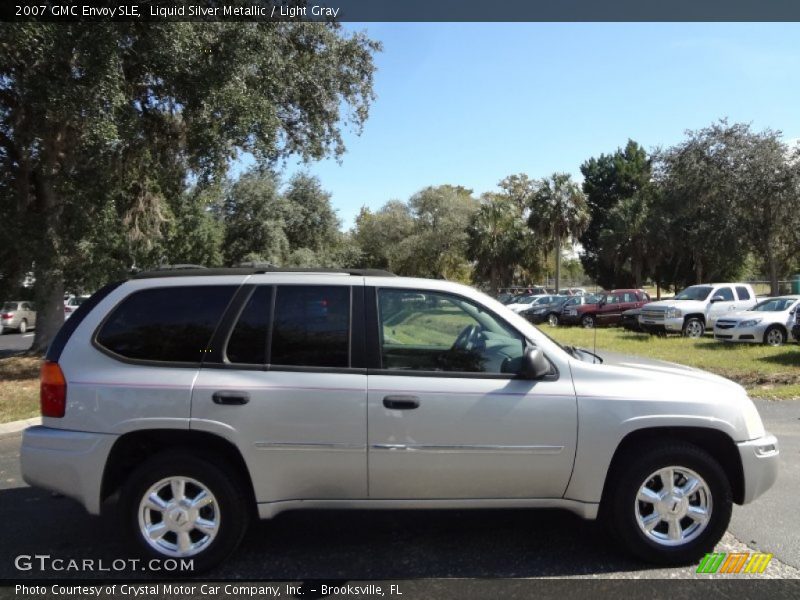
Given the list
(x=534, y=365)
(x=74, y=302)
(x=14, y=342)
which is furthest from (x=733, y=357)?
(x=14, y=342)

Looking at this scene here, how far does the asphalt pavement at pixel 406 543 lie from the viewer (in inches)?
142

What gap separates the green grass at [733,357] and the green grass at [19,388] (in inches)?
315

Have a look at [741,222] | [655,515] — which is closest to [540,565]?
[655,515]

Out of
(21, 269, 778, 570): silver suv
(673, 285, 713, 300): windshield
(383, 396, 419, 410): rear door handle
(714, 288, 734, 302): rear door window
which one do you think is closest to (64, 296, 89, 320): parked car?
(21, 269, 778, 570): silver suv

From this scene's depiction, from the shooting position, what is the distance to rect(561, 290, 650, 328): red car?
25.0 metres

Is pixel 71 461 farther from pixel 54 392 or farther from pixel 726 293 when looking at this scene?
pixel 726 293

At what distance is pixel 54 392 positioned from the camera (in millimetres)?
3656

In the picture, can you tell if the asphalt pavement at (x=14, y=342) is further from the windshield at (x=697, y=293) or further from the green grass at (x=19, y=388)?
the windshield at (x=697, y=293)

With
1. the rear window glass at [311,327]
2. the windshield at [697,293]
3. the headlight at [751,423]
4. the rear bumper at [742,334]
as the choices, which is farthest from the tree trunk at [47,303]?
the windshield at [697,293]

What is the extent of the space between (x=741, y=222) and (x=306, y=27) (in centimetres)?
2460

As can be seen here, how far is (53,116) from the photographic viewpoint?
31.4 ft

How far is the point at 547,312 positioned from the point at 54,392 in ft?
85.5

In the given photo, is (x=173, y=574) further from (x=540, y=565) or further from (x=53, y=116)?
(x=53, y=116)

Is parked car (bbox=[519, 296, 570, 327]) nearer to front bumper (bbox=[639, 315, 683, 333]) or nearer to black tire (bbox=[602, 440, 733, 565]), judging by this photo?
front bumper (bbox=[639, 315, 683, 333])
